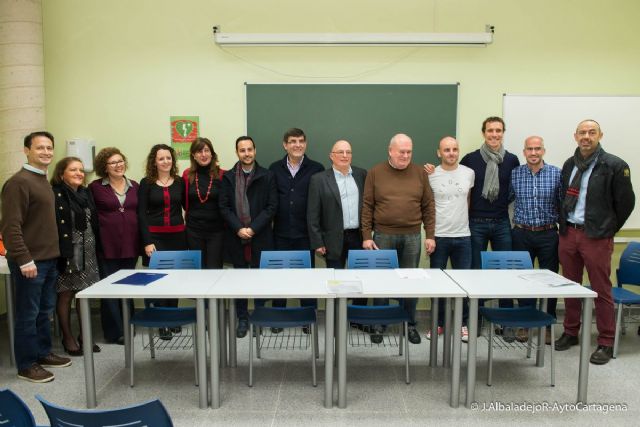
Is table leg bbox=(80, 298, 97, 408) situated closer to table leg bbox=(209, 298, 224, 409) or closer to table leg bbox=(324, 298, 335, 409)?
table leg bbox=(209, 298, 224, 409)

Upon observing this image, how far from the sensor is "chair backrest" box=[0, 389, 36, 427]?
1.61m

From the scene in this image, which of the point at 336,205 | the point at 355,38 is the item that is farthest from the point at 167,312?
the point at 355,38

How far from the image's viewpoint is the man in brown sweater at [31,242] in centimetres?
306

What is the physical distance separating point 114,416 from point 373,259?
2.37 metres

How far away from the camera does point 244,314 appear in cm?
426

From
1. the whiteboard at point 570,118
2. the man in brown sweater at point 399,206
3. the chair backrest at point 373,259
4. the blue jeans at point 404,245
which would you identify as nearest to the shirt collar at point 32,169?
the chair backrest at point 373,259

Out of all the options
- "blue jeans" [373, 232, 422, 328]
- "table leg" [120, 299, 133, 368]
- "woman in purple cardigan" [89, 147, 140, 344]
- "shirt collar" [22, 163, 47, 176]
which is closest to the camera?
"shirt collar" [22, 163, 47, 176]

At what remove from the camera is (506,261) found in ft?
11.9

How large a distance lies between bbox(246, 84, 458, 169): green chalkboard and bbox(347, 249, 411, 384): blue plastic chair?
1.31m

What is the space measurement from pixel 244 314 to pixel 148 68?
8.00ft

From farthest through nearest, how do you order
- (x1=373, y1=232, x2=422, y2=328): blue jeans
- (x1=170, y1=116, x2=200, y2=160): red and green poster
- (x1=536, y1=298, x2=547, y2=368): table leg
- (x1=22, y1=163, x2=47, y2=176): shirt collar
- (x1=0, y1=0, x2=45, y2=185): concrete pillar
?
(x1=170, y1=116, x2=200, y2=160): red and green poster
(x1=0, y1=0, x2=45, y2=185): concrete pillar
(x1=373, y1=232, x2=422, y2=328): blue jeans
(x1=536, y1=298, x2=547, y2=368): table leg
(x1=22, y1=163, x2=47, y2=176): shirt collar

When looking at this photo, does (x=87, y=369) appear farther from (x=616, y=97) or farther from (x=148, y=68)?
(x=616, y=97)

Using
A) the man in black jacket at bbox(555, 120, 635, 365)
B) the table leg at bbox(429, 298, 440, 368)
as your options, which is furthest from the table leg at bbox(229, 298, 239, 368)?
the man in black jacket at bbox(555, 120, 635, 365)
